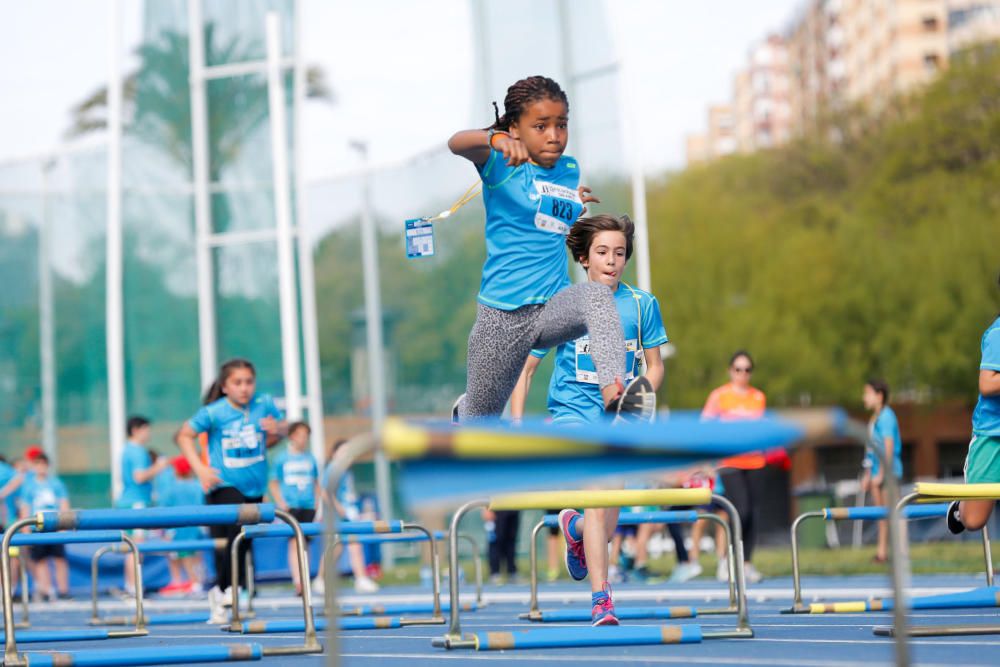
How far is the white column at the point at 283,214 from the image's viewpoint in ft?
62.7

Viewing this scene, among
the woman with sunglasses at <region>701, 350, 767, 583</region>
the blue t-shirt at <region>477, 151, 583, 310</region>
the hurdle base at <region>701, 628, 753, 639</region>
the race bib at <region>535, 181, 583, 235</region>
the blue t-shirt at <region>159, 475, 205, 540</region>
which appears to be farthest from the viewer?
the blue t-shirt at <region>159, 475, 205, 540</region>

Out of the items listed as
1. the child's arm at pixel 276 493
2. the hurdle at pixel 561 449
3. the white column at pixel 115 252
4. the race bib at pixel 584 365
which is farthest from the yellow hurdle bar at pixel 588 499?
the white column at pixel 115 252

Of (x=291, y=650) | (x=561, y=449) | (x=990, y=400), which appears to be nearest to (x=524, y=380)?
(x=291, y=650)

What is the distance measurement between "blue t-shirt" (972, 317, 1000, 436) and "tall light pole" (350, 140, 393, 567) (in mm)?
15404

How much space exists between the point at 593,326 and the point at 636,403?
608 mm

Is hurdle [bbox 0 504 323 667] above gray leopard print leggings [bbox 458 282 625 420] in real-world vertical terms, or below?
below

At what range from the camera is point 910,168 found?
158 ft

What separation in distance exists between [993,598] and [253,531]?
4230mm

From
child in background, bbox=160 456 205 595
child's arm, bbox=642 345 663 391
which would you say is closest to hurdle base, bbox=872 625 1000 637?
child's arm, bbox=642 345 663 391

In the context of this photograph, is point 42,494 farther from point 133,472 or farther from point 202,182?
point 202,182

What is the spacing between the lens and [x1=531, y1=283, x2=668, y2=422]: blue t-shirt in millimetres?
8359

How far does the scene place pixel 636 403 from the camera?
6.75 metres

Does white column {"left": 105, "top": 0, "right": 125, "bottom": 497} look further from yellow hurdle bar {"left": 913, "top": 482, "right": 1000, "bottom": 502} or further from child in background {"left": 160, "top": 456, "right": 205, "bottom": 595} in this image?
yellow hurdle bar {"left": 913, "top": 482, "right": 1000, "bottom": 502}

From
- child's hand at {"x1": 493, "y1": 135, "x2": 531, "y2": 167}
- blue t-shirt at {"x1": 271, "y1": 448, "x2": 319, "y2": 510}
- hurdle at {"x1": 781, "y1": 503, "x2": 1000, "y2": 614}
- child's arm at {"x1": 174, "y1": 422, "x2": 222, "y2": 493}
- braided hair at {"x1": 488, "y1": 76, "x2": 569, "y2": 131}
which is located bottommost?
hurdle at {"x1": 781, "y1": 503, "x2": 1000, "y2": 614}
